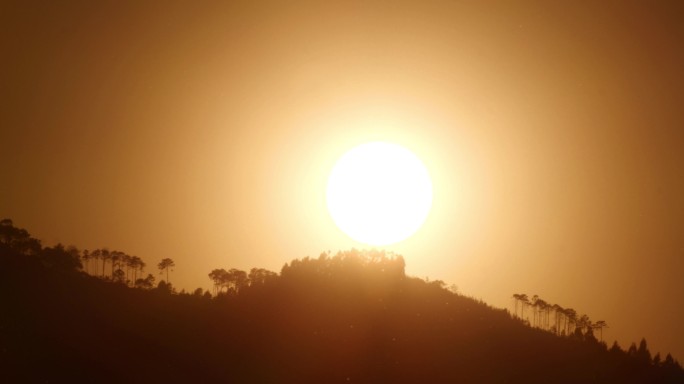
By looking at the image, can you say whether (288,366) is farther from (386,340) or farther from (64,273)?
(64,273)

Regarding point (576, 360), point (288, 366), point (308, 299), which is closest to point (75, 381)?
point (288, 366)

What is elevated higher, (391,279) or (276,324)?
(391,279)

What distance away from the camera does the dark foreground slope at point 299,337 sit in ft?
319

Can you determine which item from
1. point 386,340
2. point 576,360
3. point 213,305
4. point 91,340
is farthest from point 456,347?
point 91,340

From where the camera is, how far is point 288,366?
102812 mm

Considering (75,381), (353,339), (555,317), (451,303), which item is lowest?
(75,381)

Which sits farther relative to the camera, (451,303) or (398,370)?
(451,303)

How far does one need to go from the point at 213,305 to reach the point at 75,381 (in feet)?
115

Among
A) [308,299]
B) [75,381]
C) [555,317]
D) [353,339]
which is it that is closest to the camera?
[75,381]

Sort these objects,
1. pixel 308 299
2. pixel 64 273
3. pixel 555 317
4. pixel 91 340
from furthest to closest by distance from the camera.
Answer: pixel 555 317 < pixel 64 273 < pixel 308 299 < pixel 91 340

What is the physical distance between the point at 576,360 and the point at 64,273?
96.7 m

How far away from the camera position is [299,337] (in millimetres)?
108750

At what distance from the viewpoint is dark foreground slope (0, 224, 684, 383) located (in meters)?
97.2

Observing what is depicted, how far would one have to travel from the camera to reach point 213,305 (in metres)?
122
